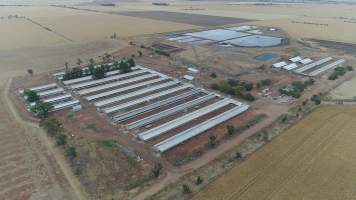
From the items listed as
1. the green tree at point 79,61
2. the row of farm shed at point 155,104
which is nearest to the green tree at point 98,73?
the row of farm shed at point 155,104

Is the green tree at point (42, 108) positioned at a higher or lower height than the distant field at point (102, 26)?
lower

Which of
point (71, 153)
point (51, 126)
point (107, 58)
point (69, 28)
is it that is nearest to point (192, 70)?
point (107, 58)

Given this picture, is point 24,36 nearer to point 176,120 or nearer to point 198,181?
point 176,120

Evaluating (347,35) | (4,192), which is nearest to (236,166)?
(4,192)

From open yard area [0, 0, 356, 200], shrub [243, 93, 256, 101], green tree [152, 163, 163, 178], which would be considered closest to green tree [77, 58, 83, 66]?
open yard area [0, 0, 356, 200]

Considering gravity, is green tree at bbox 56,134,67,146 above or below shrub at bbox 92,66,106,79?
below

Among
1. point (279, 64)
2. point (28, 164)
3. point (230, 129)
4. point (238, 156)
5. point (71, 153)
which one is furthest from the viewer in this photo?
point (279, 64)

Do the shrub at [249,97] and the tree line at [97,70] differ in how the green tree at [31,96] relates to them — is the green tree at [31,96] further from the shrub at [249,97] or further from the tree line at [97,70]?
the shrub at [249,97]

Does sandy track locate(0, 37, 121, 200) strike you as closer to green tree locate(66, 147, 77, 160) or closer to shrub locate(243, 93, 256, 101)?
green tree locate(66, 147, 77, 160)
